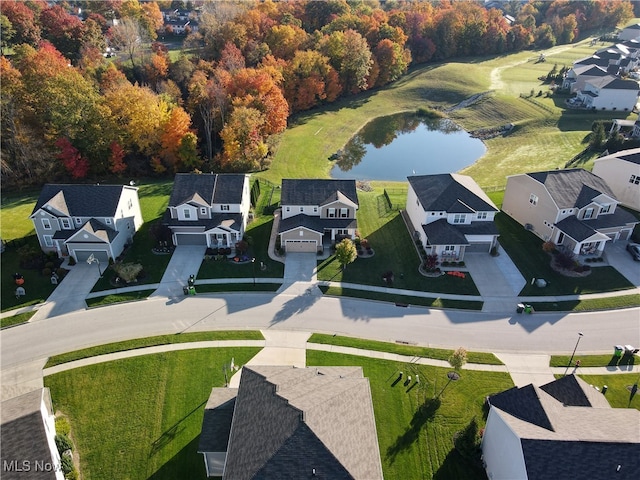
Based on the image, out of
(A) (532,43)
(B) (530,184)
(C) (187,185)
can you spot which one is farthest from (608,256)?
(A) (532,43)

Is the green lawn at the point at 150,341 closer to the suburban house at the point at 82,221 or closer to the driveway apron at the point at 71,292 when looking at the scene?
the driveway apron at the point at 71,292

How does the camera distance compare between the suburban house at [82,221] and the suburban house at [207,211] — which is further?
the suburban house at [207,211]

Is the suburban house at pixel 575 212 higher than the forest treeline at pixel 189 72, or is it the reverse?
the forest treeline at pixel 189 72

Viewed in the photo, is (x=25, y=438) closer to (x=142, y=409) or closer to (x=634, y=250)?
(x=142, y=409)

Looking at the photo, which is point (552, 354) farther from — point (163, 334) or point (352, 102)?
point (352, 102)

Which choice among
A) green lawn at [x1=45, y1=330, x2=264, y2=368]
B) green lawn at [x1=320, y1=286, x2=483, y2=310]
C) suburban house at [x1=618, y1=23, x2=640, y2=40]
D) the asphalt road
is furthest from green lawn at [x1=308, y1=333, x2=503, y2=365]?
suburban house at [x1=618, y1=23, x2=640, y2=40]

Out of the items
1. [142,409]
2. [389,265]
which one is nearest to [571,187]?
[389,265]

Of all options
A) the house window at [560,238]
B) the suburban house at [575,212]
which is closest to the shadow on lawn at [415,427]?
the suburban house at [575,212]
